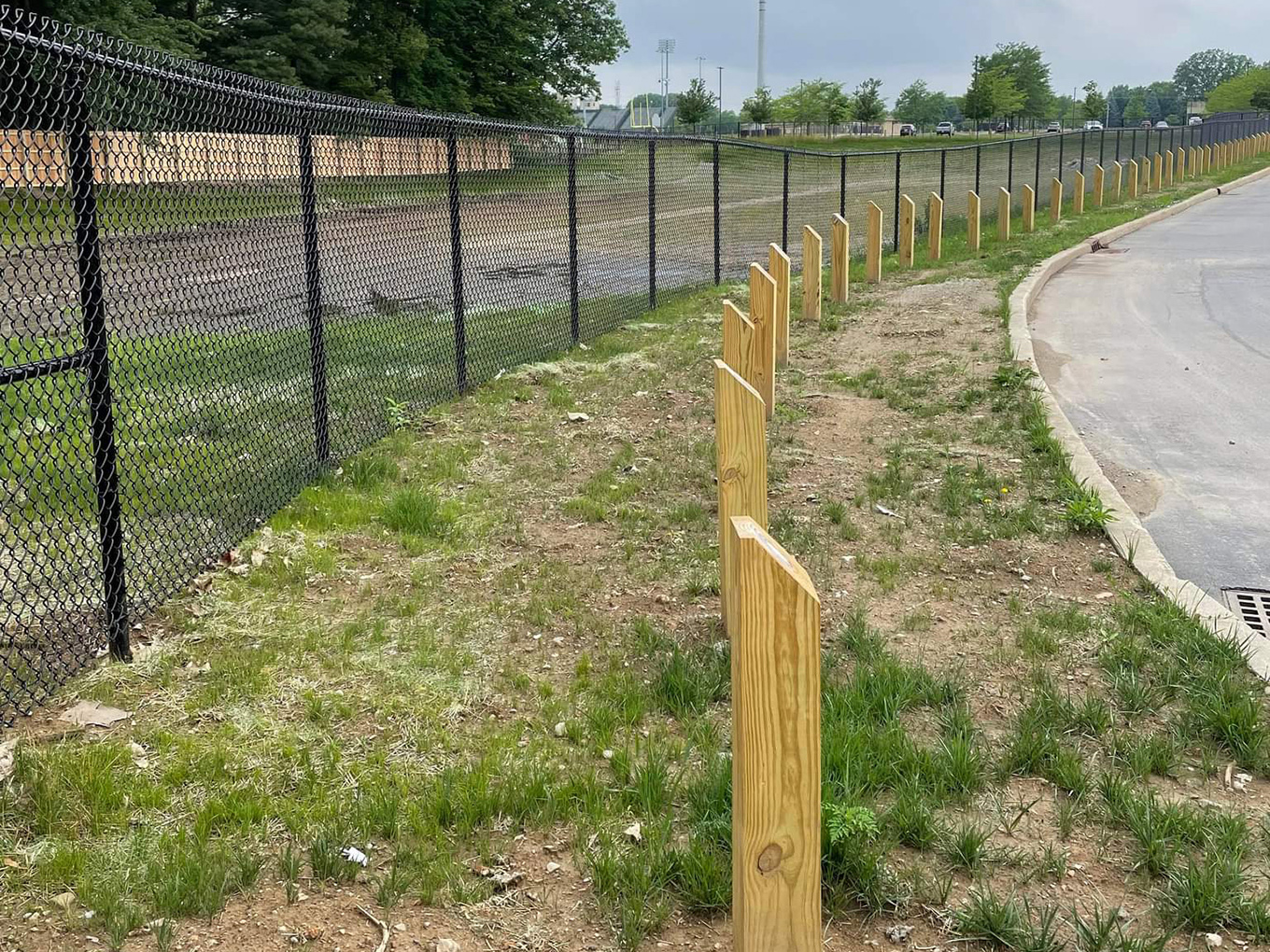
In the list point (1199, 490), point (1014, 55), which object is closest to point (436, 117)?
point (1199, 490)

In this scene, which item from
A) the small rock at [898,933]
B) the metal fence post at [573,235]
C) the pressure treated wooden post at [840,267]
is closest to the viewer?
the small rock at [898,933]

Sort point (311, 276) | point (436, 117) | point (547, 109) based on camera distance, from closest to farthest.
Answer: point (311, 276) < point (436, 117) < point (547, 109)

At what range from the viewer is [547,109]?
1921 inches

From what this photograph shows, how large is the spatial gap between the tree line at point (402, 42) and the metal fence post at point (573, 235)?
2007cm

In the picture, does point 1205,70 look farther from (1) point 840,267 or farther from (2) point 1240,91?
(1) point 840,267

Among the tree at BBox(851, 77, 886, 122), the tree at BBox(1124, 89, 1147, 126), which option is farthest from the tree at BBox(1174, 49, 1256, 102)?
the tree at BBox(851, 77, 886, 122)

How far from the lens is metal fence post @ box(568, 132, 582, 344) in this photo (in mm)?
10164

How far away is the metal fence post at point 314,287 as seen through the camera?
638 centimetres

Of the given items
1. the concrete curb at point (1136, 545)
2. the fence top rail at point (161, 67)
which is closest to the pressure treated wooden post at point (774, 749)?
the concrete curb at point (1136, 545)

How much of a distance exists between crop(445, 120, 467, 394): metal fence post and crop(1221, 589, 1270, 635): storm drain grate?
5.56 m

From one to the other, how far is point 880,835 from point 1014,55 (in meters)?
107

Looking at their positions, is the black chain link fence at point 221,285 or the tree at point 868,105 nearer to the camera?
the black chain link fence at point 221,285

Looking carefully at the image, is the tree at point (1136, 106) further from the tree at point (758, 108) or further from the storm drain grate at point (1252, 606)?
the storm drain grate at point (1252, 606)

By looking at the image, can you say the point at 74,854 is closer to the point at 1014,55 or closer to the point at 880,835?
the point at 880,835
